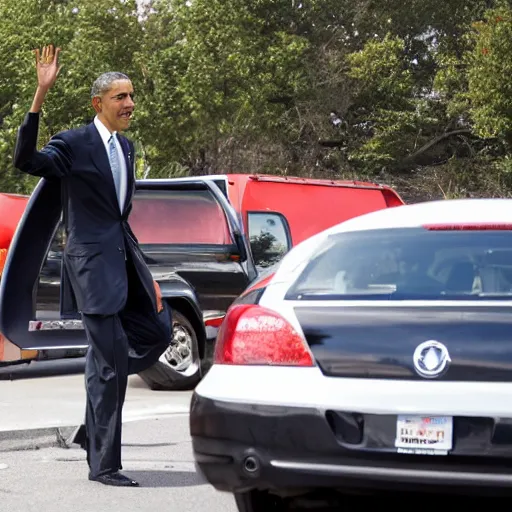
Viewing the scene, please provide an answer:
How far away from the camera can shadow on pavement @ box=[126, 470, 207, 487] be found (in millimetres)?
6945

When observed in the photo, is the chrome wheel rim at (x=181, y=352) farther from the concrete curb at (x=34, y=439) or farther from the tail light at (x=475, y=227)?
the tail light at (x=475, y=227)

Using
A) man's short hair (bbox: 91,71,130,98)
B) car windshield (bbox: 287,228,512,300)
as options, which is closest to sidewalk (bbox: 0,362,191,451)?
man's short hair (bbox: 91,71,130,98)

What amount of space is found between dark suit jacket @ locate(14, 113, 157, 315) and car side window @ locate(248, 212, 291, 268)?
257 inches

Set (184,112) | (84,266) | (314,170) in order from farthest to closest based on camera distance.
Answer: (314,170)
(184,112)
(84,266)

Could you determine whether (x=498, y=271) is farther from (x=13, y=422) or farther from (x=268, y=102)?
(x=268, y=102)

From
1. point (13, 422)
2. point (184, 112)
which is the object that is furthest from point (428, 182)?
point (13, 422)

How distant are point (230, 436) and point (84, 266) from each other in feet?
→ 6.16

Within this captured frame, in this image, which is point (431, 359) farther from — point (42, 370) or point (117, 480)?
point (42, 370)

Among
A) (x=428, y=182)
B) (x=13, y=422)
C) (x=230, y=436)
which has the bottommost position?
(x=428, y=182)

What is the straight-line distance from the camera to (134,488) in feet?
22.4

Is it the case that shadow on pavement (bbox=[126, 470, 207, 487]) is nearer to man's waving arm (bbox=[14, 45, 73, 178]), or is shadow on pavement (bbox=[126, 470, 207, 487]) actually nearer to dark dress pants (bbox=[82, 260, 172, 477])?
dark dress pants (bbox=[82, 260, 172, 477])

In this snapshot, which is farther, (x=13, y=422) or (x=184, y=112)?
(x=184, y=112)

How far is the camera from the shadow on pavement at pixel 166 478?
695cm

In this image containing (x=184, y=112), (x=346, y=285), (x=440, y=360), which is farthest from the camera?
(x=184, y=112)
